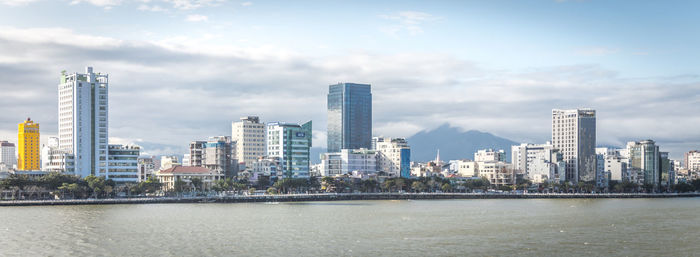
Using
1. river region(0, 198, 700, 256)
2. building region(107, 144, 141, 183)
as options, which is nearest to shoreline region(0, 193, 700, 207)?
river region(0, 198, 700, 256)

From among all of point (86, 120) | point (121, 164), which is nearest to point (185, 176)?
point (121, 164)

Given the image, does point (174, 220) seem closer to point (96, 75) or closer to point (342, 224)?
point (342, 224)

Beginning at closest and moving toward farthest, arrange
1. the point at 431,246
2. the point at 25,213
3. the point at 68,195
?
the point at 431,246 → the point at 25,213 → the point at 68,195

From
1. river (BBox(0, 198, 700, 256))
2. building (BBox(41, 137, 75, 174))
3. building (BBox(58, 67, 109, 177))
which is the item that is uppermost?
building (BBox(58, 67, 109, 177))

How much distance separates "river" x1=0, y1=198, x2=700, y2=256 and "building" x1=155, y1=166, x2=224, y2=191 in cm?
7017

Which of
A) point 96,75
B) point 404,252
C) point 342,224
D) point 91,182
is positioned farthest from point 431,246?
point 96,75

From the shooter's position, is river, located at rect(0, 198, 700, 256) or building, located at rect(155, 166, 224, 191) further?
building, located at rect(155, 166, 224, 191)

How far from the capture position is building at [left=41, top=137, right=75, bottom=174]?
166200 mm

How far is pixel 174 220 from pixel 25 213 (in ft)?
87.3

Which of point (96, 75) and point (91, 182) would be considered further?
point (96, 75)

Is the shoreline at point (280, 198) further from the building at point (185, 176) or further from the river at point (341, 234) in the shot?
the building at point (185, 176)

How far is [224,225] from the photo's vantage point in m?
89.8

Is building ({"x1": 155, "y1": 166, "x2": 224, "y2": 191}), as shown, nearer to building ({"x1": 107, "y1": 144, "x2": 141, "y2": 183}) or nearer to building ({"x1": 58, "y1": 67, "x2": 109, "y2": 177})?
building ({"x1": 107, "y1": 144, "x2": 141, "y2": 183})

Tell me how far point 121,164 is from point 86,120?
12848 mm
